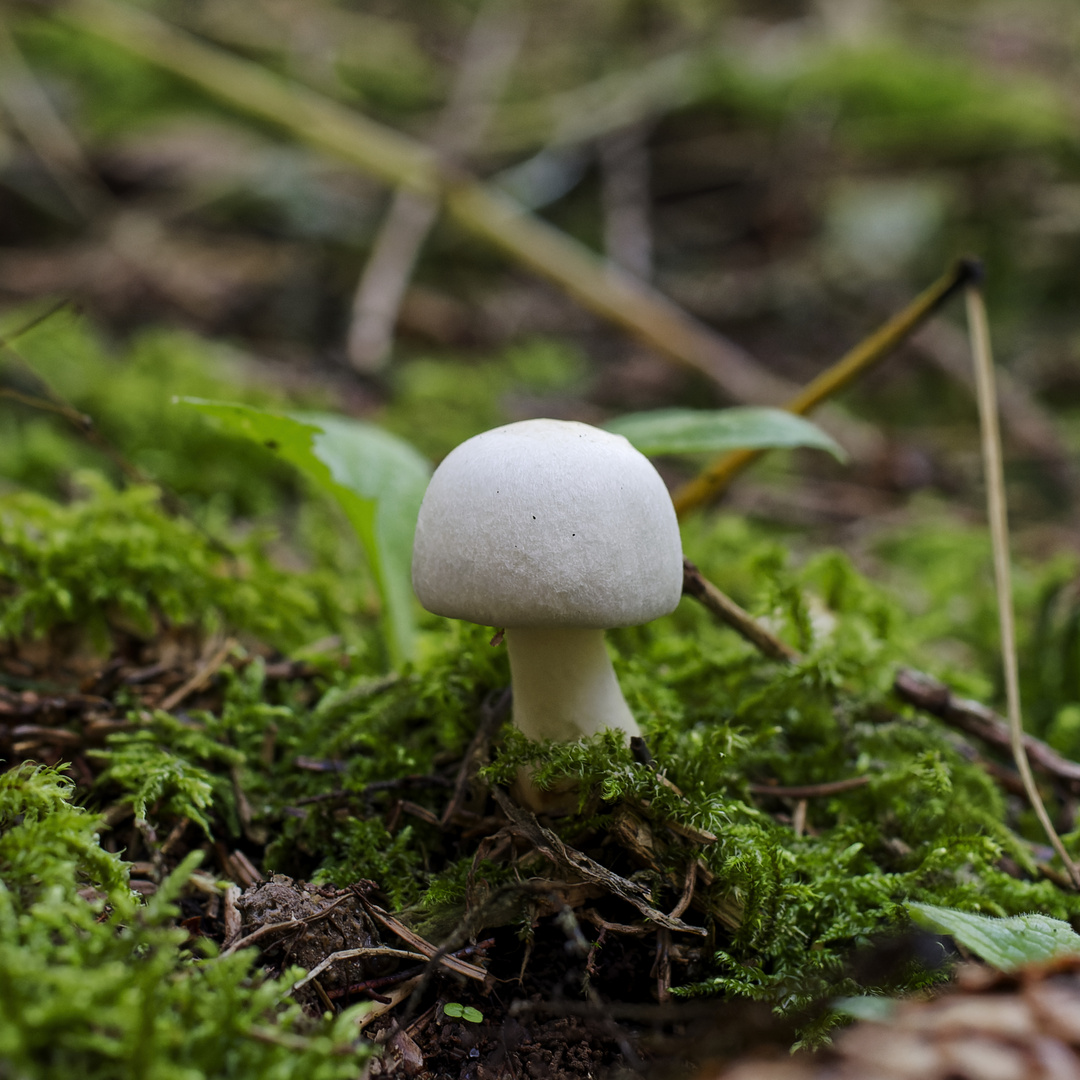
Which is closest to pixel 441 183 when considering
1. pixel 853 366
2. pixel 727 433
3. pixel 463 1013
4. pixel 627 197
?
pixel 627 197

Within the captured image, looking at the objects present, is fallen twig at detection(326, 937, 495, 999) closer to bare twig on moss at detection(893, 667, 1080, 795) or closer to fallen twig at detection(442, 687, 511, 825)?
fallen twig at detection(442, 687, 511, 825)

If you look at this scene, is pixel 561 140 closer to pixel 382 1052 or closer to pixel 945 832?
pixel 945 832

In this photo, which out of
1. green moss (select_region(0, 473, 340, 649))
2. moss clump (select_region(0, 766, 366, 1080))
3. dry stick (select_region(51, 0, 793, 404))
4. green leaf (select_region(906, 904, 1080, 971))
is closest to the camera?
moss clump (select_region(0, 766, 366, 1080))

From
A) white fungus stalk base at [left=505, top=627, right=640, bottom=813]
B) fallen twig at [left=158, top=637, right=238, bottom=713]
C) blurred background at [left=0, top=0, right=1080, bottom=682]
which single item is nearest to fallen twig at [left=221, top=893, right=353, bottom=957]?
white fungus stalk base at [left=505, top=627, right=640, bottom=813]

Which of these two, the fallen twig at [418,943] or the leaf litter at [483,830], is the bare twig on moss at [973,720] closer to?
the leaf litter at [483,830]

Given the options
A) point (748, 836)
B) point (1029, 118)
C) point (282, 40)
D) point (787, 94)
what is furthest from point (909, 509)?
point (282, 40)

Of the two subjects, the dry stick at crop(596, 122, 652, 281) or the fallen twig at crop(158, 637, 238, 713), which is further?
the dry stick at crop(596, 122, 652, 281)

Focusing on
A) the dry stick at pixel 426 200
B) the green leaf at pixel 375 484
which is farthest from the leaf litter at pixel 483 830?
the dry stick at pixel 426 200
